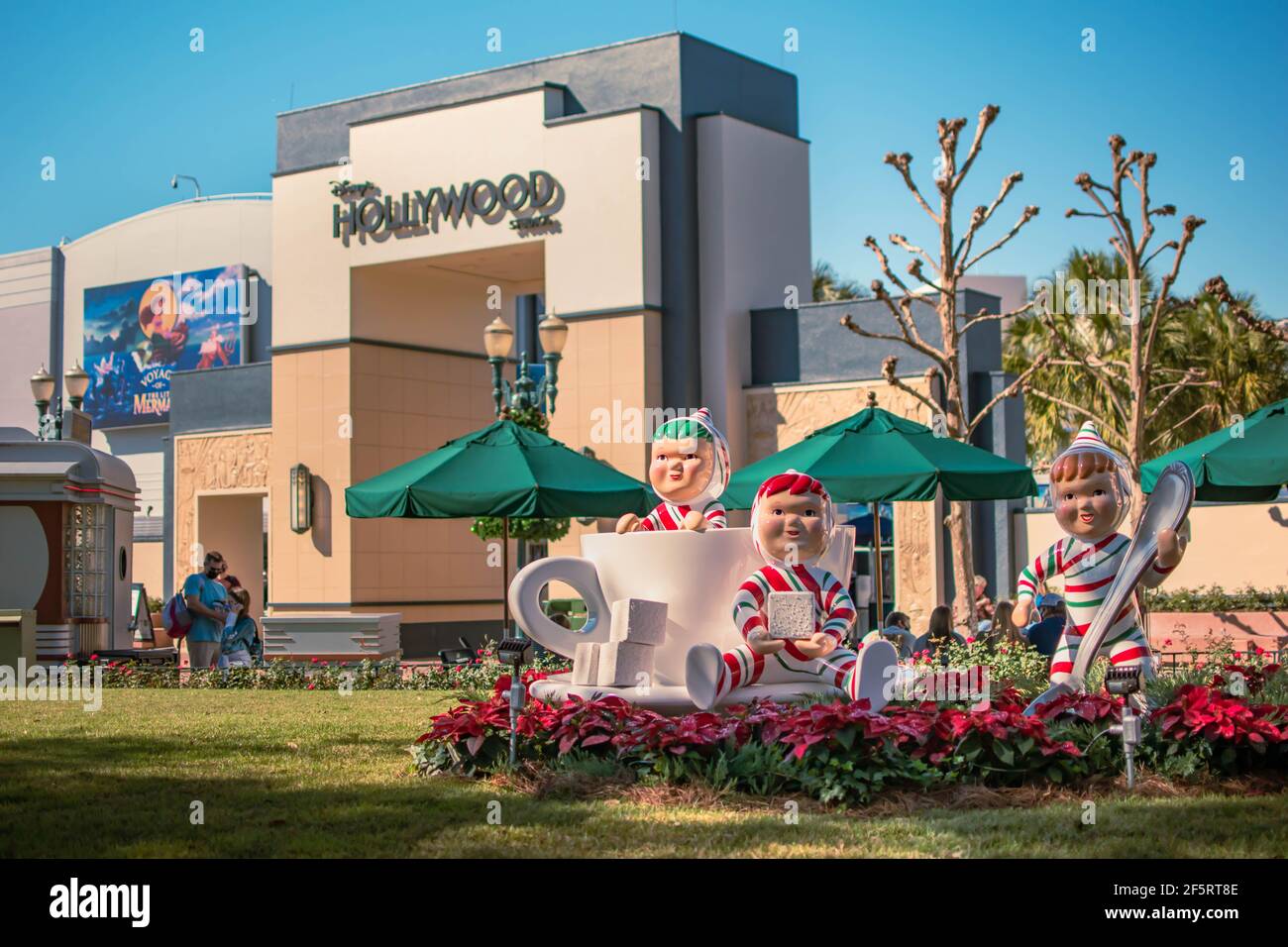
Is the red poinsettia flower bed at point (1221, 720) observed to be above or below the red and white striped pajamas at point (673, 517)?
below

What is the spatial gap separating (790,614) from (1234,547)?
16.9 meters

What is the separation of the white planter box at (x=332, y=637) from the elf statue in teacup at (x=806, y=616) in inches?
449

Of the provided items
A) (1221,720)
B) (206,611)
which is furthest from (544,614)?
(206,611)

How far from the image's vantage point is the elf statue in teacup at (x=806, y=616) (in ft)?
27.9

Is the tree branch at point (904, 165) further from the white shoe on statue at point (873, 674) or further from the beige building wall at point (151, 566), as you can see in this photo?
the beige building wall at point (151, 566)

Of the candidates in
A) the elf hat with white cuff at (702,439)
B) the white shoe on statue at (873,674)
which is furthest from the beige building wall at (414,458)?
the white shoe on statue at (873,674)

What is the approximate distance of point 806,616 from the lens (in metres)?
8.48

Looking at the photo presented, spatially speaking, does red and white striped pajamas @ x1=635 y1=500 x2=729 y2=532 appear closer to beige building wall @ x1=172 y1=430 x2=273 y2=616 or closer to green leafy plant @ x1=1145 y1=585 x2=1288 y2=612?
green leafy plant @ x1=1145 y1=585 x2=1288 y2=612

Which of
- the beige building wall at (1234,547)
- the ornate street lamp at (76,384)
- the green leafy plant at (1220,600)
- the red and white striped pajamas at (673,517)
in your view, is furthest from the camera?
the ornate street lamp at (76,384)

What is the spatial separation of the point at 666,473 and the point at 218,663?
1040cm

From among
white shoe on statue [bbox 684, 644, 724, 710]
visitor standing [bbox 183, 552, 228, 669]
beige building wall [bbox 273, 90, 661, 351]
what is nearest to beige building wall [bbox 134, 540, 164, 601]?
beige building wall [bbox 273, 90, 661, 351]

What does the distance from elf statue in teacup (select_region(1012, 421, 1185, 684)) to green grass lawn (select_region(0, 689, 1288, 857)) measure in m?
1.43

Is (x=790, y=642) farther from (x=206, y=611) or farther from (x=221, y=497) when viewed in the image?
(x=221, y=497)
